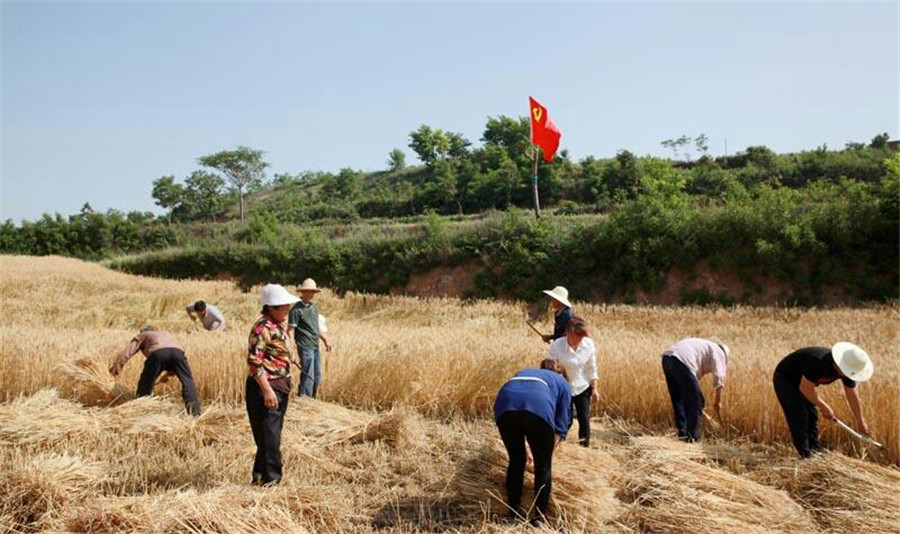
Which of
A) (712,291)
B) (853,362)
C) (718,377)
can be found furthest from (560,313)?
(712,291)

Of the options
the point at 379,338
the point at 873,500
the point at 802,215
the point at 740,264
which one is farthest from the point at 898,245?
the point at 873,500

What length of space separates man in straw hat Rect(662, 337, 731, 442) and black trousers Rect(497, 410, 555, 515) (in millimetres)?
2189

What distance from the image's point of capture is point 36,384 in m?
8.03

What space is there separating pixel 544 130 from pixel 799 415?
22352 mm

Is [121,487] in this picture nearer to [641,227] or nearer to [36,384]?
[36,384]

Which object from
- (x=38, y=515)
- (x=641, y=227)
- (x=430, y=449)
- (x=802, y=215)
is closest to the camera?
(x=38, y=515)

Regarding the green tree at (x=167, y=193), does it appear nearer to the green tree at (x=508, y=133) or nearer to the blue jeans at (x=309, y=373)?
the green tree at (x=508, y=133)

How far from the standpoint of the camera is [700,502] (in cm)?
432

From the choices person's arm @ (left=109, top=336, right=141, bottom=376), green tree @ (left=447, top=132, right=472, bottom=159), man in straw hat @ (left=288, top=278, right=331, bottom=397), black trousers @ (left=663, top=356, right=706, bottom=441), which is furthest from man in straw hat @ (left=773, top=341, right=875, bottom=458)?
green tree @ (left=447, top=132, right=472, bottom=159)

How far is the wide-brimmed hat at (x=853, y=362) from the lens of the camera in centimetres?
493

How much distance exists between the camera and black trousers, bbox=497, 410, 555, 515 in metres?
4.19

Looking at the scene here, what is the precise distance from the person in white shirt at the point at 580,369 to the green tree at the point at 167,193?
2569 inches

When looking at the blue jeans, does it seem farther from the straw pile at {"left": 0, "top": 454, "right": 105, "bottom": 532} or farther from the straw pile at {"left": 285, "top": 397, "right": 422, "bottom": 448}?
the straw pile at {"left": 0, "top": 454, "right": 105, "bottom": 532}

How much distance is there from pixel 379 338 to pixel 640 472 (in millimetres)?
6426
